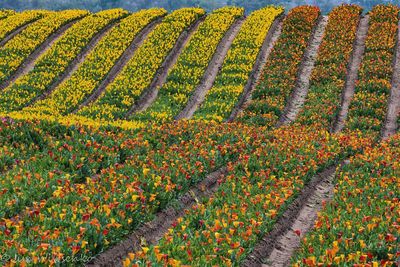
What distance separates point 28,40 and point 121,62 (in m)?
8.21

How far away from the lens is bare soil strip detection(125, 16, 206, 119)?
104ft

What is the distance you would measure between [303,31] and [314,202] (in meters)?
28.6

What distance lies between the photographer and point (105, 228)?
10.4m

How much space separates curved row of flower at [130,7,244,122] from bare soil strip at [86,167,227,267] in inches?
457

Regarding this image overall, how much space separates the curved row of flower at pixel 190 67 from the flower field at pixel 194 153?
0.15 meters

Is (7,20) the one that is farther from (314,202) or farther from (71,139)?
(314,202)

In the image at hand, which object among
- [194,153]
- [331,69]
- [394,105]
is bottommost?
[194,153]

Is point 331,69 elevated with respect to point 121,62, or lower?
elevated

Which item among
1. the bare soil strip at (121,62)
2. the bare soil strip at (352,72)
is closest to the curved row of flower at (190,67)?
the bare soil strip at (121,62)

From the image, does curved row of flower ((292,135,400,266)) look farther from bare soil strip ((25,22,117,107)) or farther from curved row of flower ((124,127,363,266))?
bare soil strip ((25,22,117,107))

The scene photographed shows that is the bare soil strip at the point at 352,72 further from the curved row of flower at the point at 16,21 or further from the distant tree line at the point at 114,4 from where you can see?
the distant tree line at the point at 114,4

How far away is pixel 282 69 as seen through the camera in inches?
1382

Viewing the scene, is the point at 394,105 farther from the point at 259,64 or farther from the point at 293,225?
the point at 293,225

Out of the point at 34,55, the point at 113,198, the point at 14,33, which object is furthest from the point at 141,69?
the point at 113,198
